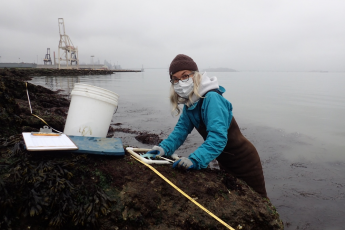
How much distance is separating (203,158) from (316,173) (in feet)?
15.5

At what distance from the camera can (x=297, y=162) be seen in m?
6.66

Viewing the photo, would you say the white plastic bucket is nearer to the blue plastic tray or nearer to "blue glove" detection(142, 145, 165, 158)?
the blue plastic tray

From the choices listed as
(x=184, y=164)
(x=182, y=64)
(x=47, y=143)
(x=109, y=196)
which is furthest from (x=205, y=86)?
(x=47, y=143)

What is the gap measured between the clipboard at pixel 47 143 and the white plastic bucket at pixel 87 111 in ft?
2.69

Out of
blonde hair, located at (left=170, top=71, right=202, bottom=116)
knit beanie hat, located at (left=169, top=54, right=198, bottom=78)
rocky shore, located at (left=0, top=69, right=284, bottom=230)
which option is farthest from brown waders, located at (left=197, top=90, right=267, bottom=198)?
knit beanie hat, located at (left=169, top=54, right=198, bottom=78)

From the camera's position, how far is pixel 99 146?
2.77 meters

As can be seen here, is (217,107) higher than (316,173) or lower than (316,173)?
higher

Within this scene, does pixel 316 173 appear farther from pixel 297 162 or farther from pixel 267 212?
pixel 267 212

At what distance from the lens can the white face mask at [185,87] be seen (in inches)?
115

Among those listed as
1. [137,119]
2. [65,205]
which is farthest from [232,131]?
[137,119]

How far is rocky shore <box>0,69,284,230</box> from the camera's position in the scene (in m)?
2.04

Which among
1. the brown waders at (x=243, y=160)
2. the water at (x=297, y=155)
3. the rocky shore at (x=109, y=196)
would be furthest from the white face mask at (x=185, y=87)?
the water at (x=297, y=155)

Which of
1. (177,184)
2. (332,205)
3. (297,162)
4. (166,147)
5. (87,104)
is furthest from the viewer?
(297,162)

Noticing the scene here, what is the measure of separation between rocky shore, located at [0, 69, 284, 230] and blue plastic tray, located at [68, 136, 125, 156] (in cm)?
9
